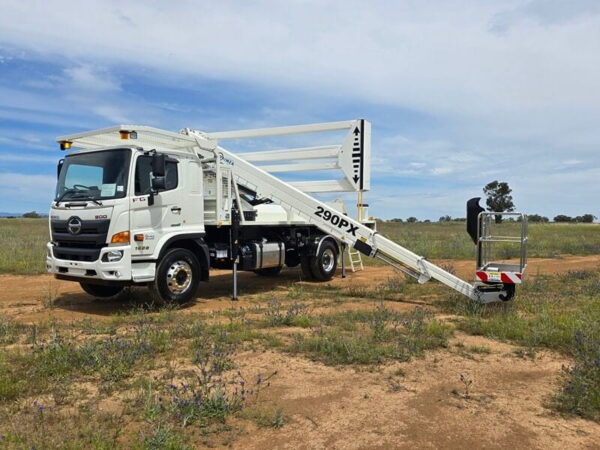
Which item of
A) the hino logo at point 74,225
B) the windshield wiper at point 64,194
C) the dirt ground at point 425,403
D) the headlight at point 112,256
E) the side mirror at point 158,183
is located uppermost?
the side mirror at point 158,183

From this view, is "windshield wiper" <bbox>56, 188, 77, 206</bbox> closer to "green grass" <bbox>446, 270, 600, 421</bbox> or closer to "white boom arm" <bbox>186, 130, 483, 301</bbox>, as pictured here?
"white boom arm" <bbox>186, 130, 483, 301</bbox>

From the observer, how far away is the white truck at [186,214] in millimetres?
8719

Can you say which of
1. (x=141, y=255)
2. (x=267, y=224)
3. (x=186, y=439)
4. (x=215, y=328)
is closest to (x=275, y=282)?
(x=267, y=224)

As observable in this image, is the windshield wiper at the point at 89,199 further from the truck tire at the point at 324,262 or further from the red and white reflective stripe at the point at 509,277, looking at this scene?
the red and white reflective stripe at the point at 509,277

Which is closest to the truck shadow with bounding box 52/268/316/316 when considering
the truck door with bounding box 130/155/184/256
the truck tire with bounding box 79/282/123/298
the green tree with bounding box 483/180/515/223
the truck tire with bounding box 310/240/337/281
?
the truck tire with bounding box 79/282/123/298

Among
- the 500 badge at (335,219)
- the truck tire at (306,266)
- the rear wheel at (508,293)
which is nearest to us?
the rear wheel at (508,293)

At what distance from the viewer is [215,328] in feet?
24.6

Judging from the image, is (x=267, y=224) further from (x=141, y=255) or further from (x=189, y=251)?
(x=141, y=255)

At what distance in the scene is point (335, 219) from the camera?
35.7 ft

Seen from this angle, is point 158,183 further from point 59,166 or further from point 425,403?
point 425,403

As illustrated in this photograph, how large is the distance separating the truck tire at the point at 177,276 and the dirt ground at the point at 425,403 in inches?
138

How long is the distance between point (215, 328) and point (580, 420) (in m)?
4.84

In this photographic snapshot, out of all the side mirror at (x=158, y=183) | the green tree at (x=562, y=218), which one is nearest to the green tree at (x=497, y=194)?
the green tree at (x=562, y=218)

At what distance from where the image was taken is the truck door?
29.0 ft
